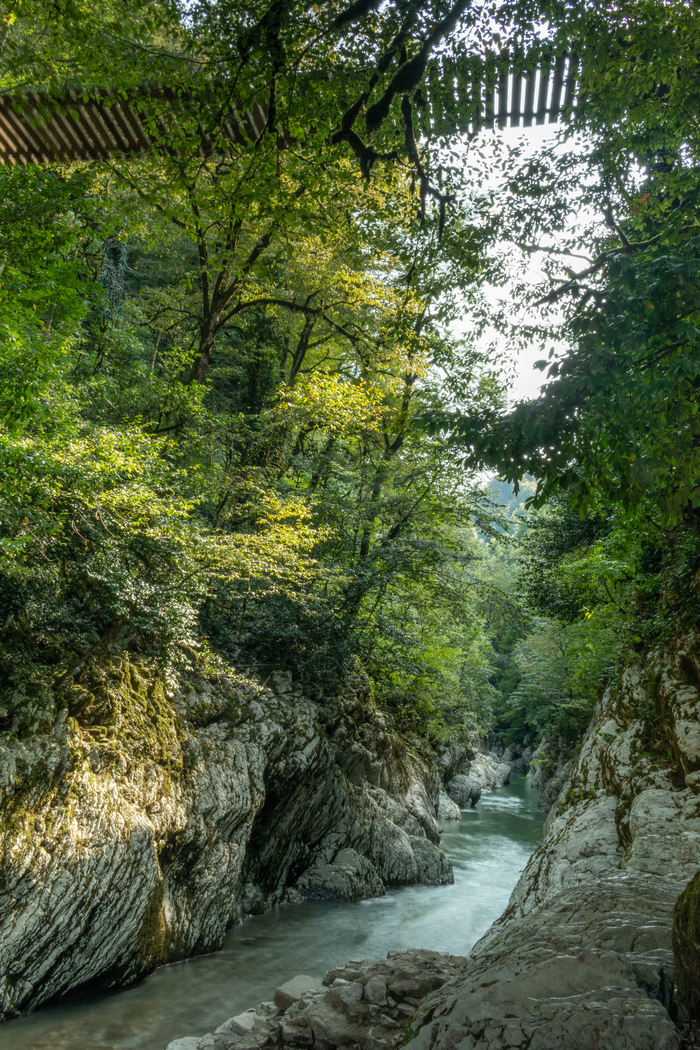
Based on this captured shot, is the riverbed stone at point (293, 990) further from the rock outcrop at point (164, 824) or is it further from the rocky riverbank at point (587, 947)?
the rock outcrop at point (164, 824)

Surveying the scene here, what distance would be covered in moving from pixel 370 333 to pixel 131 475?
9.66 metres

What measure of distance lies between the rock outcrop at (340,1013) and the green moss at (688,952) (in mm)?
2258

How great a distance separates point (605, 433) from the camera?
435 centimetres

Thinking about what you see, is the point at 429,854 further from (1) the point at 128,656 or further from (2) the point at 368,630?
(1) the point at 128,656

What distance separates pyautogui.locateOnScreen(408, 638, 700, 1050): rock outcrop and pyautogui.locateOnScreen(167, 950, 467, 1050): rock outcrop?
0.83 metres

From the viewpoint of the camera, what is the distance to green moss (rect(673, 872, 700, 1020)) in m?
2.82

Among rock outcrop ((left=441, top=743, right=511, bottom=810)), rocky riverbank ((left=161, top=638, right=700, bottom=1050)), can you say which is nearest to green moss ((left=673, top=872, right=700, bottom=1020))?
rocky riverbank ((left=161, top=638, right=700, bottom=1050))

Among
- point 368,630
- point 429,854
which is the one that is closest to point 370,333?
point 368,630

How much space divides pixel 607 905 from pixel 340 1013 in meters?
2.59

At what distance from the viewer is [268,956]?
8734 mm

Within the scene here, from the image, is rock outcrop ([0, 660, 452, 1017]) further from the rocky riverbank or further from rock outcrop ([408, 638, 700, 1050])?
rock outcrop ([408, 638, 700, 1050])

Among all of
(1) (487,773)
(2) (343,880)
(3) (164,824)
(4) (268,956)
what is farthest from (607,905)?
(1) (487,773)

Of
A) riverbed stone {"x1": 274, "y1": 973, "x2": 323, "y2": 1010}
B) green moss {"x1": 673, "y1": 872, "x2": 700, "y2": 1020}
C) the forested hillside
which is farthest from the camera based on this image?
riverbed stone {"x1": 274, "y1": 973, "x2": 323, "y2": 1010}

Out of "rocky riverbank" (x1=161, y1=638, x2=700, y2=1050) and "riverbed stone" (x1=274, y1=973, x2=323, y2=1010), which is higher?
"rocky riverbank" (x1=161, y1=638, x2=700, y2=1050)
